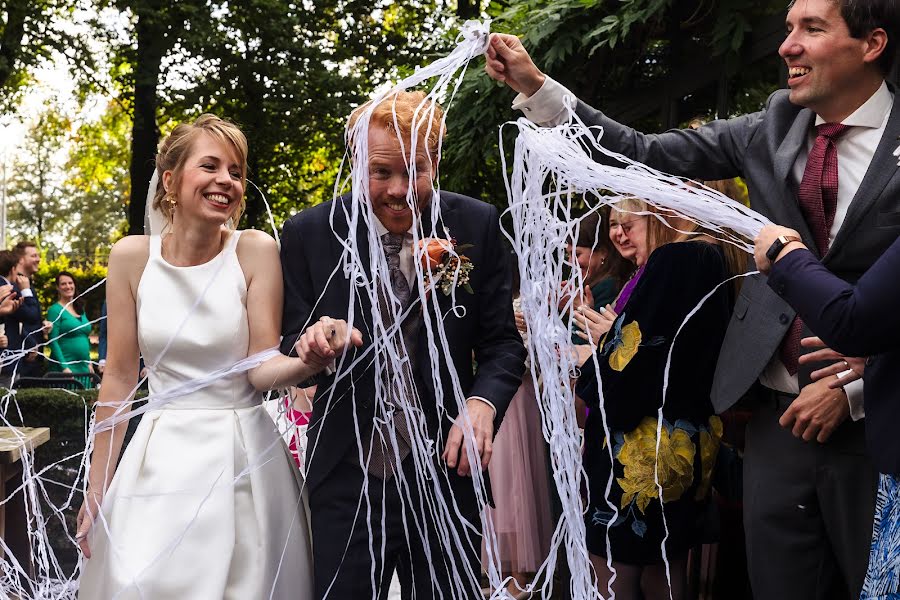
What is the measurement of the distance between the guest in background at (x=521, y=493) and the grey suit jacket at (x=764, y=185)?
215 centimetres

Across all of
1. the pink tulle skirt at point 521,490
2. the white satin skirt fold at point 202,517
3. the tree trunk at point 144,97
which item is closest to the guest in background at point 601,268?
the pink tulle skirt at point 521,490

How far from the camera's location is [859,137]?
2.39 metres

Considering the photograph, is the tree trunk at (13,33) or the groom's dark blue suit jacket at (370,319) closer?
the groom's dark blue suit jacket at (370,319)

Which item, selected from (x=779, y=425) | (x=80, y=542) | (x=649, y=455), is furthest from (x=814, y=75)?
(x=80, y=542)

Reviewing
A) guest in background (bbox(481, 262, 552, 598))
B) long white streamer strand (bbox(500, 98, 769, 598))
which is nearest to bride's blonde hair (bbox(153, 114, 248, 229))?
long white streamer strand (bbox(500, 98, 769, 598))

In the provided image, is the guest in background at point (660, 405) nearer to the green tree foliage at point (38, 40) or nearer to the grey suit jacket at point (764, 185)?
the grey suit jacket at point (764, 185)

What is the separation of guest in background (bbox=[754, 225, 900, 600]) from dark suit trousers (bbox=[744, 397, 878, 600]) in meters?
0.26

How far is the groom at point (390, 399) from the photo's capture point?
2521mm

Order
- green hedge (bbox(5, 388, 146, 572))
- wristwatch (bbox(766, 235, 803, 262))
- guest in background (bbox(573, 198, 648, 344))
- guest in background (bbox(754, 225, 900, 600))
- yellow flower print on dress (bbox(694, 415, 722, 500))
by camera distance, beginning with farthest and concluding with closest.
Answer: green hedge (bbox(5, 388, 146, 572))
guest in background (bbox(573, 198, 648, 344))
yellow flower print on dress (bbox(694, 415, 722, 500))
wristwatch (bbox(766, 235, 803, 262))
guest in background (bbox(754, 225, 900, 600))

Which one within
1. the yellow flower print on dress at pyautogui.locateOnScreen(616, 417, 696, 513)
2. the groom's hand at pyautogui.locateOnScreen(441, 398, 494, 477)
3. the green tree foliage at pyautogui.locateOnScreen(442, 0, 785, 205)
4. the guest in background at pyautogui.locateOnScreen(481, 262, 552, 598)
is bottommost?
the guest in background at pyautogui.locateOnScreen(481, 262, 552, 598)

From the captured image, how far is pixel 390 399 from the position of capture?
261cm

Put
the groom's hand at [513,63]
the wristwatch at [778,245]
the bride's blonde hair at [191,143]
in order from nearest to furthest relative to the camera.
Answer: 1. the wristwatch at [778,245]
2. the groom's hand at [513,63]
3. the bride's blonde hair at [191,143]

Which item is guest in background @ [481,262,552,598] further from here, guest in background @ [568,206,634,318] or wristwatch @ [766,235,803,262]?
wristwatch @ [766,235,803,262]

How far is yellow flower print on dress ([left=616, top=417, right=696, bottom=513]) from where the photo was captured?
312cm
